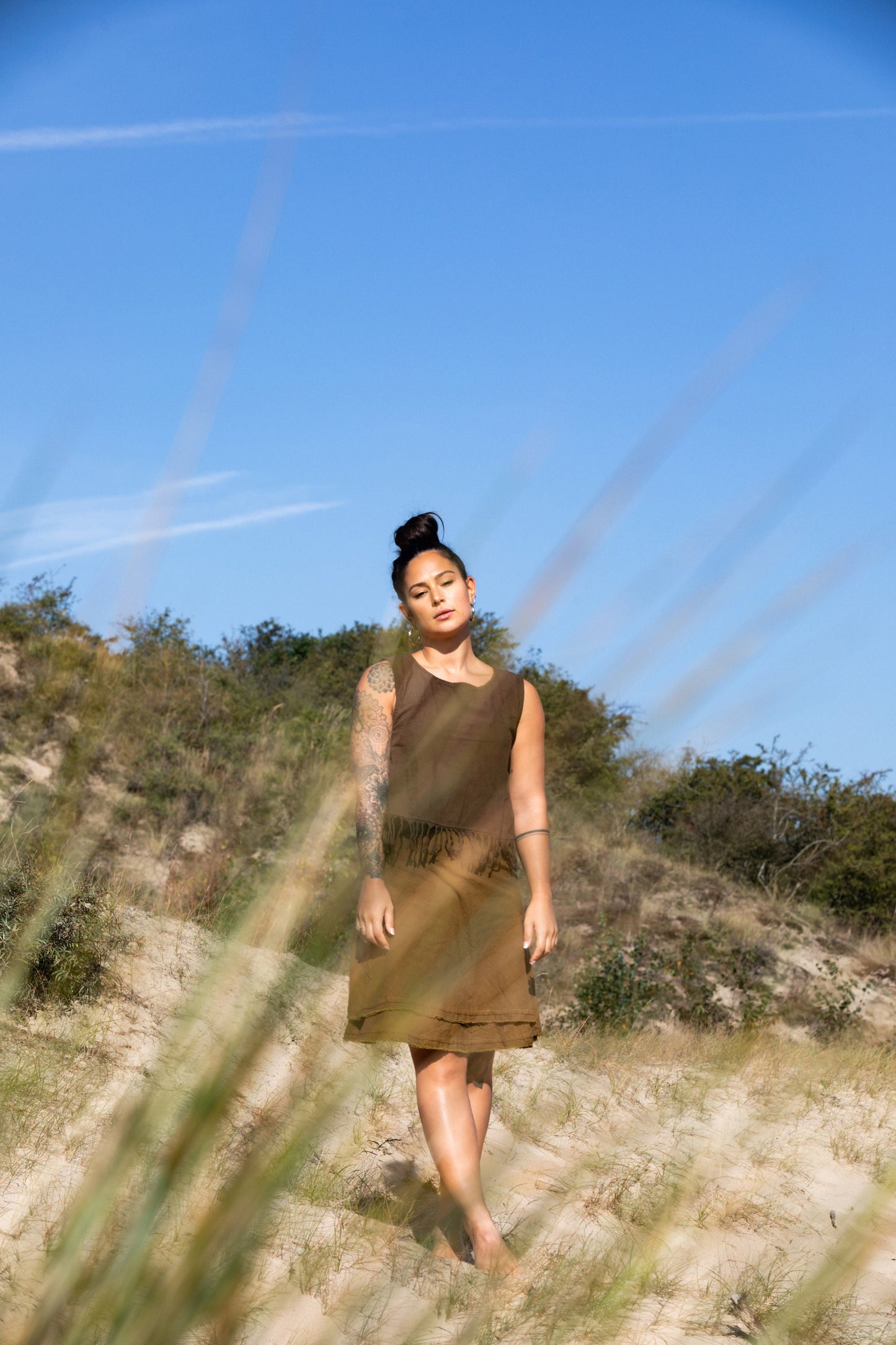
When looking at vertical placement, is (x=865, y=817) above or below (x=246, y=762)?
above

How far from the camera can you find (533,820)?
3.07 meters

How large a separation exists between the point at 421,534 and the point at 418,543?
31 mm

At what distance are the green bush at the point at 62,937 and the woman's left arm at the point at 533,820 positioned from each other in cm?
219

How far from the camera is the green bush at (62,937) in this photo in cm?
452

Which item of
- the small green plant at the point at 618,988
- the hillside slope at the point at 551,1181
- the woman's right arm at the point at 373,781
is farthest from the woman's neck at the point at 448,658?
the small green plant at the point at 618,988

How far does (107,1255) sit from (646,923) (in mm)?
9834

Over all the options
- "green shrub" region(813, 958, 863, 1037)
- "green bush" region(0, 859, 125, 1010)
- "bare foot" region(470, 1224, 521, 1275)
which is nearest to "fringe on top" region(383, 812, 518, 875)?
"bare foot" region(470, 1224, 521, 1275)

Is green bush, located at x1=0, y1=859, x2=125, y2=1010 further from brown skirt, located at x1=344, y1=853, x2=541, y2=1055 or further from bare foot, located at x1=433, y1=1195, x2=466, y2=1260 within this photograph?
bare foot, located at x1=433, y1=1195, x2=466, y2=1260

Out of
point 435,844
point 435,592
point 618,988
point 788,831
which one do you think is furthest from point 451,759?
point 788,831

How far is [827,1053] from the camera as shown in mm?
6641

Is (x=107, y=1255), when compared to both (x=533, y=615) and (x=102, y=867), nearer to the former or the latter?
(x=533, y=615)

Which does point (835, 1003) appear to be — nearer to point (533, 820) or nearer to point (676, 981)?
point (676, 981)

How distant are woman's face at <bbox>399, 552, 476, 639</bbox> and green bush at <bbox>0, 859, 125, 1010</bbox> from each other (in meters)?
2.20

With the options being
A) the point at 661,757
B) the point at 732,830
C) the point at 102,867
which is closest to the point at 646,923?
the point at 732,830
